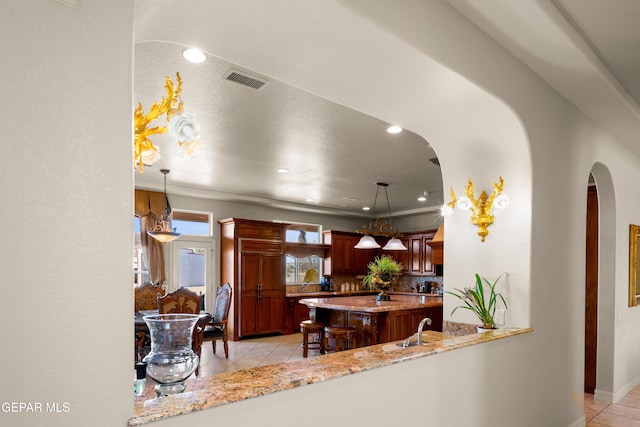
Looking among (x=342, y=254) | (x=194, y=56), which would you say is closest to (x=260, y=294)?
(x=342, y=254)

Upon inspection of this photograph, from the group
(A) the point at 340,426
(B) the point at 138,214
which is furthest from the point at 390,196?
(A) the point at 340,426

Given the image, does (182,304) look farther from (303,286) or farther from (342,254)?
(342,254)

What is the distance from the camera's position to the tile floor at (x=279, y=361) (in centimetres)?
376

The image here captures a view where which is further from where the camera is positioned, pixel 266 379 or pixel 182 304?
pixel 182 304

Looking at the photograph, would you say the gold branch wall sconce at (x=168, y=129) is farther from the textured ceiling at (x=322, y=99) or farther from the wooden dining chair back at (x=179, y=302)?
the wooden dining chair back at (x=179, y=302)

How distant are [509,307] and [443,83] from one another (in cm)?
166

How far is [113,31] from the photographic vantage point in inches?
47.0

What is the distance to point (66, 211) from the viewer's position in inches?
43.2

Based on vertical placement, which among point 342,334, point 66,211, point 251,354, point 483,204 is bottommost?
point 251,354

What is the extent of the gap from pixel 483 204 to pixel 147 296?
4645mm

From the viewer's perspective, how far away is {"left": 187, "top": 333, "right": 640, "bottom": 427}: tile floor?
376 centimetres

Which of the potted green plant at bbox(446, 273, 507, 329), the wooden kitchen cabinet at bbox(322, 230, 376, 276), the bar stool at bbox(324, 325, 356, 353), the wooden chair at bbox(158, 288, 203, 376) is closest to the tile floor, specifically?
the wooden chair at bbox(158, 288, 203, 376)

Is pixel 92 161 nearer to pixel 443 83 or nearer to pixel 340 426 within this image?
pixel 340 426

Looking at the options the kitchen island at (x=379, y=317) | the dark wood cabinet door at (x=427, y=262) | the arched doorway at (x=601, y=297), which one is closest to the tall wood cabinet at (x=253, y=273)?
the kitchen island at (x=379, y=317)
